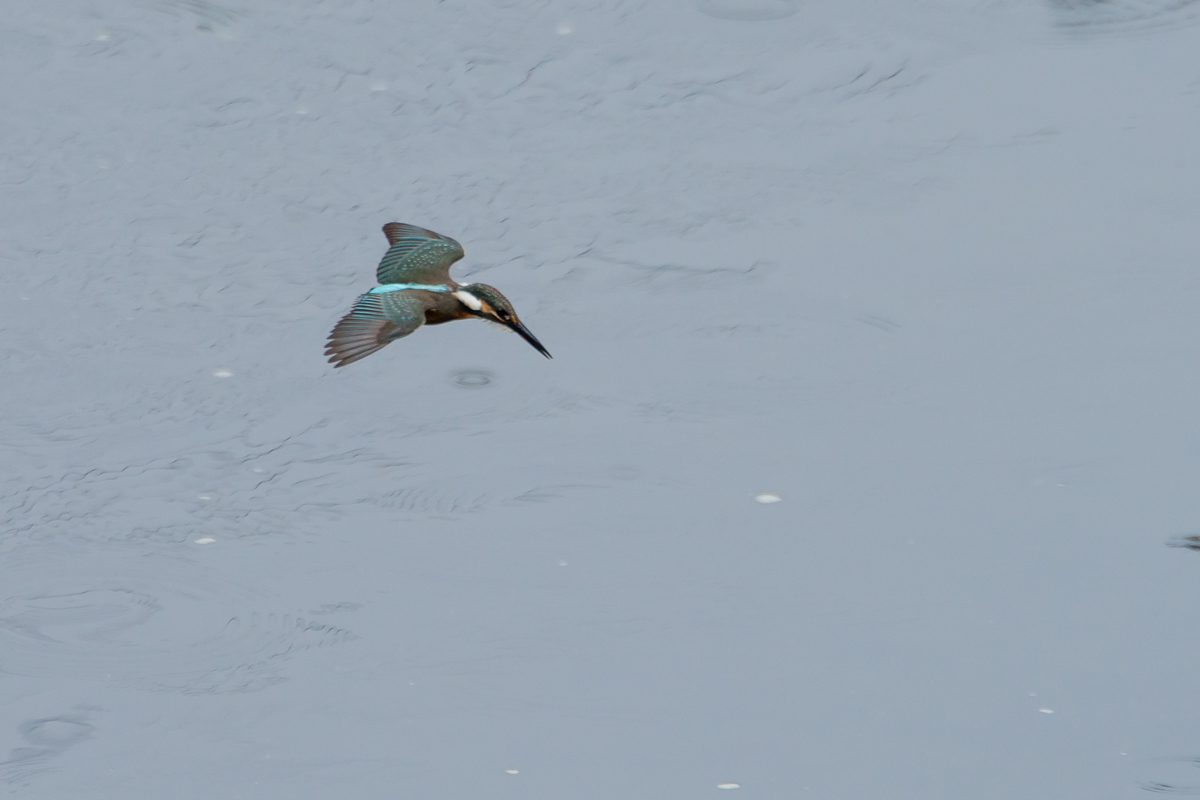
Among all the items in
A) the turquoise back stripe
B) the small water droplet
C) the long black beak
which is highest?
the turquoise back stripe

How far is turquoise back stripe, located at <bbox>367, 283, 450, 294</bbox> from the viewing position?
3759 mm

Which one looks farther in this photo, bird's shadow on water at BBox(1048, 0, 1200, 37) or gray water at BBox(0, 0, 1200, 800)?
bird's shadow on water at BBox(1048, 0, 1200, 37)

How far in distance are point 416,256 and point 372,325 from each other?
1.52 ft

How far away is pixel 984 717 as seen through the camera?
316 centimetres

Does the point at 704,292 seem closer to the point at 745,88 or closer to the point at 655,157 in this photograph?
the point at 655,157

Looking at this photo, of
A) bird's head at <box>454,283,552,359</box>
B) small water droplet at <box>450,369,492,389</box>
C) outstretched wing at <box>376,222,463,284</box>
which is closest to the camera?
bird's head at <box>454,283,552,359</box>

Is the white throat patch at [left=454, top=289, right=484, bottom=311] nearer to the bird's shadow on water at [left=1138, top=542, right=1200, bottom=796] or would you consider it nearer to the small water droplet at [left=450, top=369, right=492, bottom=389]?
the small water droplet at [left=450, top=369, right=492, bottom=389]

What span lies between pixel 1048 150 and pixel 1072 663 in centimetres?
192

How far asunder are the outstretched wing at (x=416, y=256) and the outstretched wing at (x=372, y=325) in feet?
0.60

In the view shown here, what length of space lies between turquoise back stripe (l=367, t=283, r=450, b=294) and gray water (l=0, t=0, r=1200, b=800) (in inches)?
12.1

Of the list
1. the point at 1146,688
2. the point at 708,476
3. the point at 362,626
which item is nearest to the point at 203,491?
the point at 362,626

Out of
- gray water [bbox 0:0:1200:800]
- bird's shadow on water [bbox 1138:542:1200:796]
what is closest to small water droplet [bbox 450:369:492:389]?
gray water [bbox 0:0:1200:800]

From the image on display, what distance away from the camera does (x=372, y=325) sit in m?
3.59

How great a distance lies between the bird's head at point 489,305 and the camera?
147 inches
